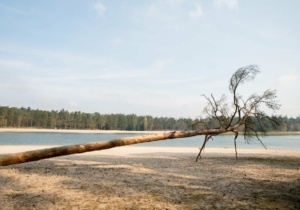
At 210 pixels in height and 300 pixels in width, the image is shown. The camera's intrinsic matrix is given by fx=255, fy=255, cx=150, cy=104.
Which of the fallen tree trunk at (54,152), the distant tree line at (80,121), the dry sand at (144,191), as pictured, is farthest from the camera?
the distant tree line at (80,121)

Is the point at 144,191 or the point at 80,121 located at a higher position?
the point at 80,121

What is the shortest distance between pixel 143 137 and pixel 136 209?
8.84 feet

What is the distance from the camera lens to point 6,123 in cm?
13788

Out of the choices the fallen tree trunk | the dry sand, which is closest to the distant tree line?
the dry sand

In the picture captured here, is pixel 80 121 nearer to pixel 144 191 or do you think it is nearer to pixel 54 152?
pixel 144 191

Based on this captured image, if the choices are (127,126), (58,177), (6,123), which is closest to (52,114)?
(6,123)

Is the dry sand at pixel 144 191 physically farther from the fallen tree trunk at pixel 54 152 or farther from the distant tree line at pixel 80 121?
the distant tree line at pixel 80 121

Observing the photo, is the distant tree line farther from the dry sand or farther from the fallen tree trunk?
the fallen tree trunk

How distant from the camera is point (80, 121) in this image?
159 meters

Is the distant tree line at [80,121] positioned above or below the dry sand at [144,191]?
above

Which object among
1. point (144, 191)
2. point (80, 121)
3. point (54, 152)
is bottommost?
point (144, 191)

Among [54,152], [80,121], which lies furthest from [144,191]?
[80,121]

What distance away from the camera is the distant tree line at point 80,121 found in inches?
5561

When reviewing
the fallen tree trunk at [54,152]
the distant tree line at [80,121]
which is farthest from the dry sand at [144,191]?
the distant tree line at [80,121]
